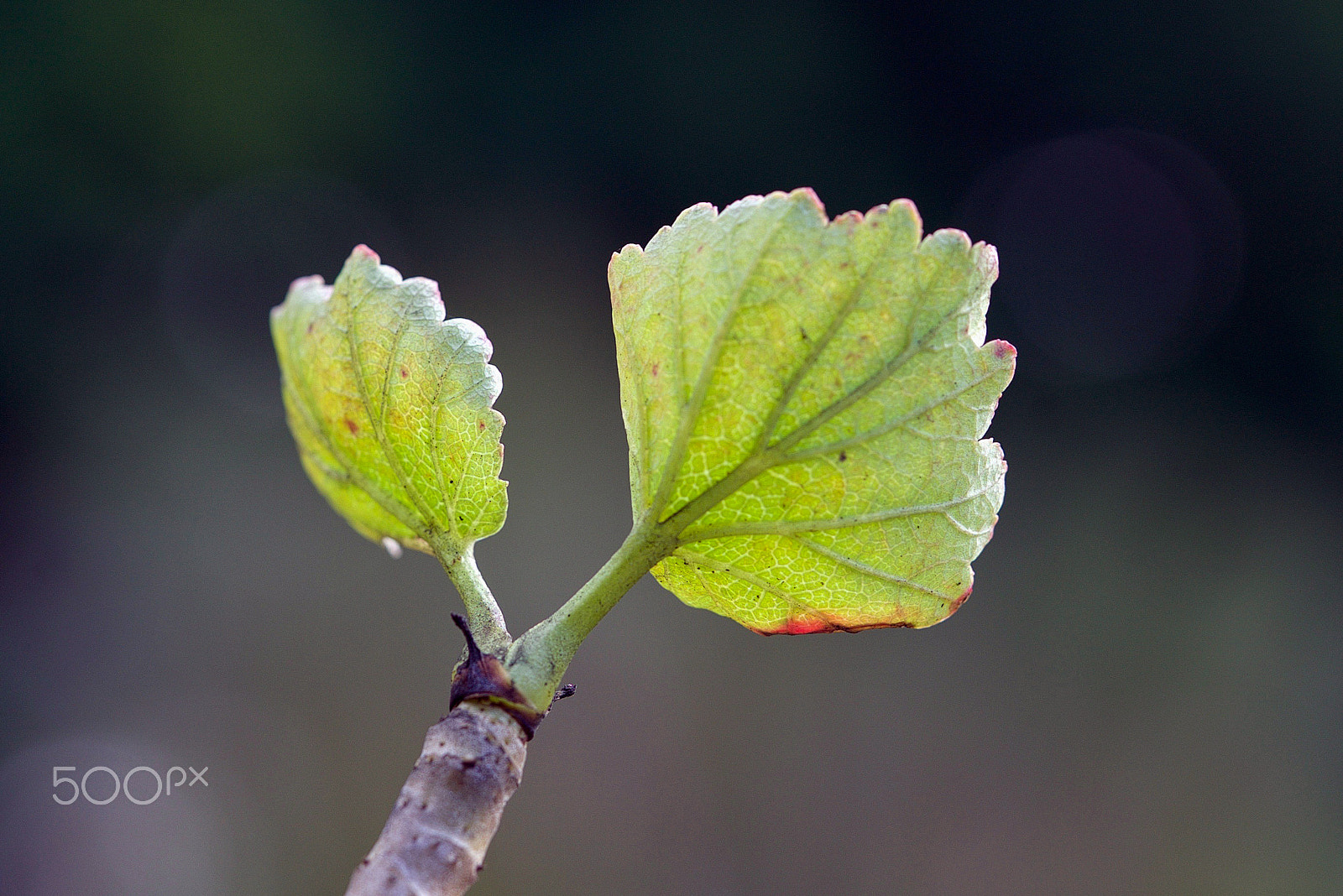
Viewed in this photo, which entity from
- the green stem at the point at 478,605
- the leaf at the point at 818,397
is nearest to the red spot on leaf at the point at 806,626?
the leaf at the point at 818,397

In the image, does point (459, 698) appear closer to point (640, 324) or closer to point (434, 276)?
point (640, 324)

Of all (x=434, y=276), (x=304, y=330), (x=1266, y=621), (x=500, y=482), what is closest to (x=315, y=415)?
(x=304, y=330)

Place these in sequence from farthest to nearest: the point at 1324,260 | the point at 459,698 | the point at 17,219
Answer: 1. the point at 1324,260
2. the point at 17,219
3. the point at 459,698

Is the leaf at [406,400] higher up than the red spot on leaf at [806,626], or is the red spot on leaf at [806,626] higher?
the leaf at [406,400]

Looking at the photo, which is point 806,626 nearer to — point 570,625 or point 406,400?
Result: point 570,625

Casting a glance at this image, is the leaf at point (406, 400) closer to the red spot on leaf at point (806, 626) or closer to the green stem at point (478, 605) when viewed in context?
the green stem at point (478, 605)
